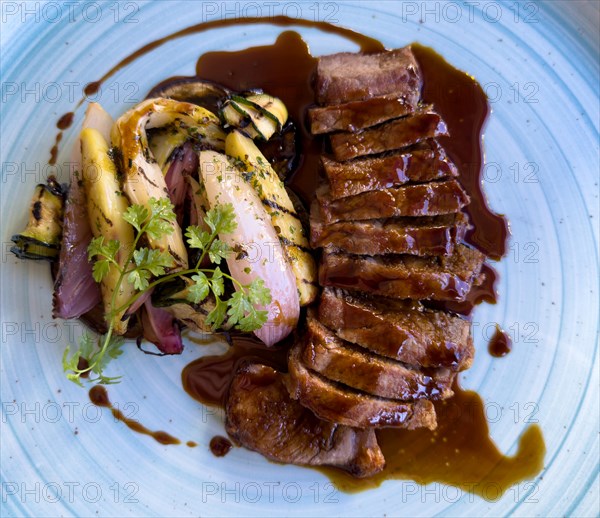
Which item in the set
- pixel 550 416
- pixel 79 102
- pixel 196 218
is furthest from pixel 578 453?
pixel 79 102

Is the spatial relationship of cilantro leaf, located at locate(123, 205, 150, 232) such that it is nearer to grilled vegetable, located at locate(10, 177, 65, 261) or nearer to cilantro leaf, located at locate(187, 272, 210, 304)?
cilantro leaf, located at locate(187, 272, 210, 304)

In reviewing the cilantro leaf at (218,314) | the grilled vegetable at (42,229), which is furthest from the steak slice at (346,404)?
the grilled vegetable at (42,229)

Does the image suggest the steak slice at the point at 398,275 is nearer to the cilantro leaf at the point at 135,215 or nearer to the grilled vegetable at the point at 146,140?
the grilled vegetable at the point at 146,140

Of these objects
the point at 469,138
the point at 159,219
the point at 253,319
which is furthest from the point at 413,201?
the point at 159,219

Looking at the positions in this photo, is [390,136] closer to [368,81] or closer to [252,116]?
[368,81]

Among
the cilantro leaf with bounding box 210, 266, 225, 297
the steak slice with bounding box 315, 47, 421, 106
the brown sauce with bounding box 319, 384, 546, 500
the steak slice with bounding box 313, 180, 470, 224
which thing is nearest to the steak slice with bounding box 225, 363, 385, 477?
the brown sauce with bounding box 319, 384, 546, 500
